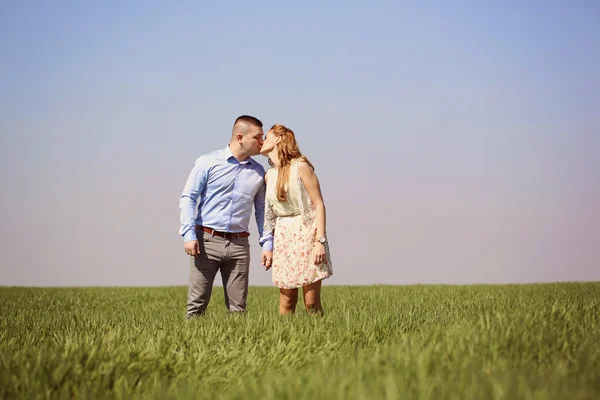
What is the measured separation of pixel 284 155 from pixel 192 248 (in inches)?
56.1

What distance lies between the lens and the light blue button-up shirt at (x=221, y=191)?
21.8 feet

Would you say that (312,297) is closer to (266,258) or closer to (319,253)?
(319,253)

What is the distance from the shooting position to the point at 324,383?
3.24 metres

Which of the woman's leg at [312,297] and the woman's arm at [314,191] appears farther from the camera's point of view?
the woman's leg at [312,297]

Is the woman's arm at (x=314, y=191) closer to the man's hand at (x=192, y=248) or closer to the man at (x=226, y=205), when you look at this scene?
the man at (x=226, y=205)

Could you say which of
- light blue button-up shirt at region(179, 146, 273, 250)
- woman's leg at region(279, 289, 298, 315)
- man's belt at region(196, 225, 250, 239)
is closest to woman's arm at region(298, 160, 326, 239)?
woman's leg at region(279, 289, 298, 315)

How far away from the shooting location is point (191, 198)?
261 inches

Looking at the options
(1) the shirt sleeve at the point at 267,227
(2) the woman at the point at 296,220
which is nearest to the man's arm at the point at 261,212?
(1) the shirt sleeve at the point at 267,227

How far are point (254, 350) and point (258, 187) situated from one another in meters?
2.69

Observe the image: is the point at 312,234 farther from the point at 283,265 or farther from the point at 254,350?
the point at 254,350

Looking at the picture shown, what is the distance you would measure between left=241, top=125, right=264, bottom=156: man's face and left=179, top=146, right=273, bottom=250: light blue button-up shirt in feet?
0.75

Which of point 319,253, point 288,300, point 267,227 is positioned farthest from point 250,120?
point 288,300

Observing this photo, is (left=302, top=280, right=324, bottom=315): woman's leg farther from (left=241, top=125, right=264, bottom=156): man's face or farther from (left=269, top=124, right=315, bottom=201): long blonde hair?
(left=241, top=125, right=264, bottom=156): man's face

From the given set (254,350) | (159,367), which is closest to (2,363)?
(159,367)
